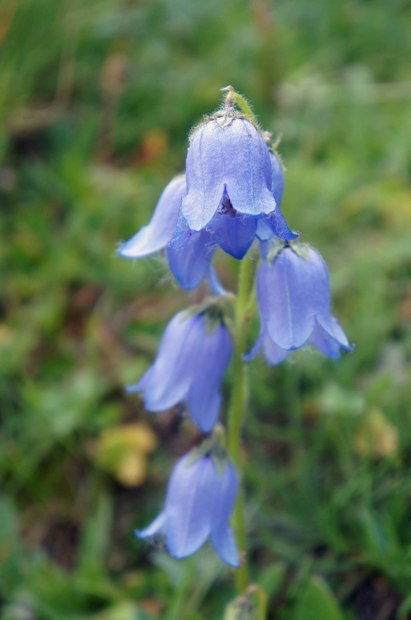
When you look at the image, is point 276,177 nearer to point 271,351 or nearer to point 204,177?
point 204,177

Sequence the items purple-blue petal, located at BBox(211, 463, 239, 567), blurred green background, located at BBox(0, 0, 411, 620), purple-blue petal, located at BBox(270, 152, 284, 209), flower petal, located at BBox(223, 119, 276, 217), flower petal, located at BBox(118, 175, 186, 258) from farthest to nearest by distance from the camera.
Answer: blurred green background, located at BBox(0, 0, 411, 620) < purple-blue petal, located at BBox(211, 463, 239, 567) < flower petal, located at BBox(118, 175, 186, 258) < purple-blue petal, located at BBox(270, 152, 284, 209) < flower petal, located at BBox(223, 119, 276, 217)

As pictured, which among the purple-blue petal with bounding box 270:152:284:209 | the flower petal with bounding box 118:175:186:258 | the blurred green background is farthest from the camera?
the blurred green background

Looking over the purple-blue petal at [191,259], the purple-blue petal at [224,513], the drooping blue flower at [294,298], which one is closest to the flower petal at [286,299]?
the drooping blue flower at [294,298]

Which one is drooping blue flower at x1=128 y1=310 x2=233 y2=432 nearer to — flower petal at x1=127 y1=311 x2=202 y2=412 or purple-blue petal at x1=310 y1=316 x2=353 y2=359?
flower petal at x1=127 y1=311 x2=202 y2=412

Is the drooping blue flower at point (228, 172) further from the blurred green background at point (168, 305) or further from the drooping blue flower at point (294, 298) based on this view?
the blurred green background at point (168, 305)

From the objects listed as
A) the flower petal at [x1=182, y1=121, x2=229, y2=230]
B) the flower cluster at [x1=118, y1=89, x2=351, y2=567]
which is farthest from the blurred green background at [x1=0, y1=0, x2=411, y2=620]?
the flower petal at [x1=182, y1=121, x2=229, y2=230]

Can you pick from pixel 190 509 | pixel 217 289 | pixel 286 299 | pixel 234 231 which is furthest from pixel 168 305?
pixel 234 231

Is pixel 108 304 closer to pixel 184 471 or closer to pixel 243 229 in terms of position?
pixel 184 471
